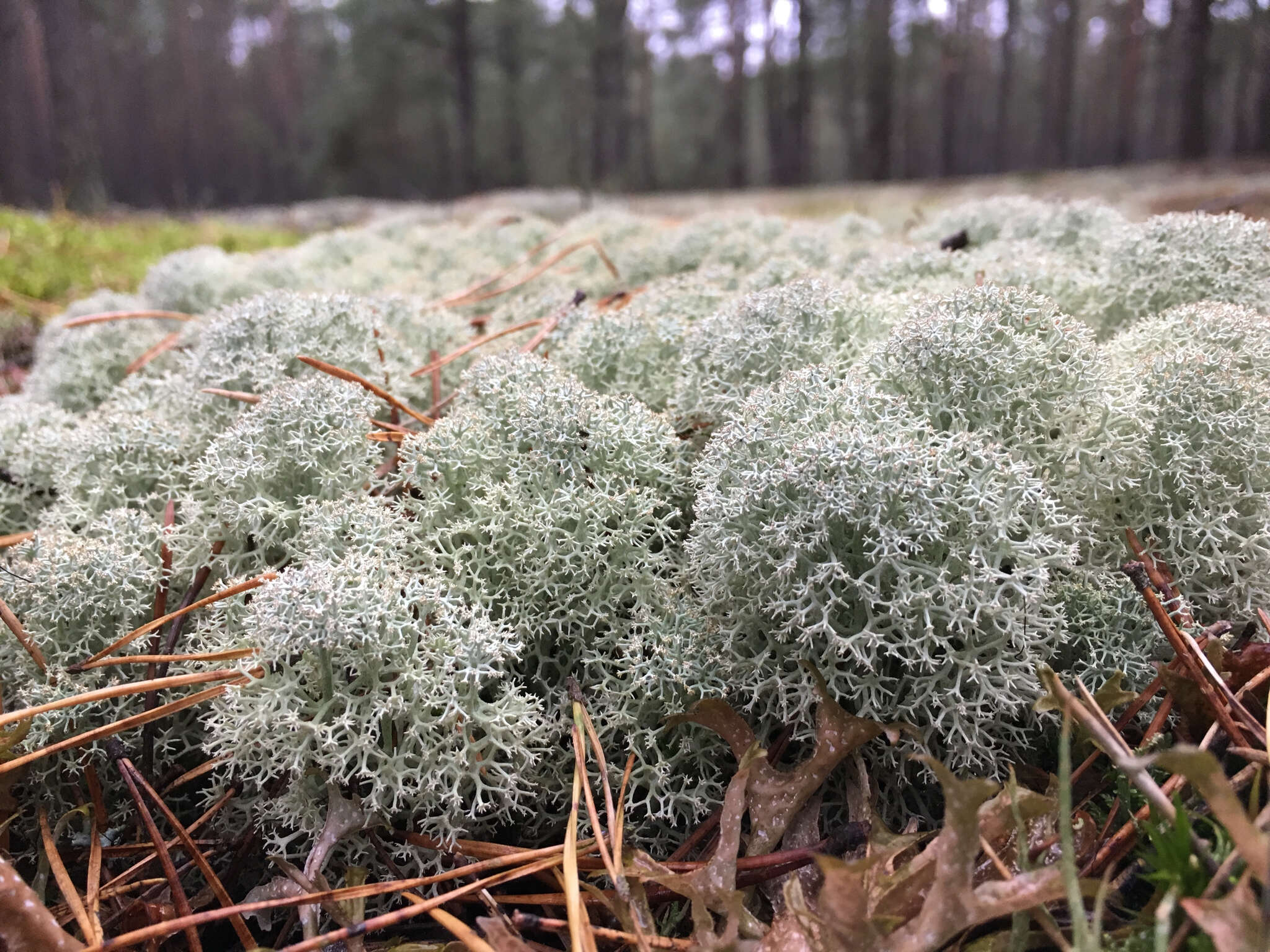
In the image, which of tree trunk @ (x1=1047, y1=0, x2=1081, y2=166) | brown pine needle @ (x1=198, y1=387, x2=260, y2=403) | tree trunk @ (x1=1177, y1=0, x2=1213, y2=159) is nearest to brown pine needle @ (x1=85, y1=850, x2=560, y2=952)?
brown pine needle @ (x1=198, y1=387, x2=260, y2=403)

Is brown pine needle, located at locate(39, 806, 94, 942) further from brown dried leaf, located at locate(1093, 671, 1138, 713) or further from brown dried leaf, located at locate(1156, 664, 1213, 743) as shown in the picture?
brown dried leaf, located at locate(1156, 664, 1213, 743)

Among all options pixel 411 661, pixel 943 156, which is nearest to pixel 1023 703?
pixel 411 661

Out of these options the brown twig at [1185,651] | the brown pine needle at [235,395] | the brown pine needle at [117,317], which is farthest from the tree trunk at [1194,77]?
the brown pine needle at [235,395]

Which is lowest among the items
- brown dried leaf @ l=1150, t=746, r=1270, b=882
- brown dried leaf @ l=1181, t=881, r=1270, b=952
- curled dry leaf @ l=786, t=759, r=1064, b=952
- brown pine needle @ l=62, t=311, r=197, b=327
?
curled dry leaf @ l=786, t=759, r=1064, b=952

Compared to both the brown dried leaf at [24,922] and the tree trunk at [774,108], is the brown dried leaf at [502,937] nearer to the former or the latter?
the brown dried leaf at [24,922]

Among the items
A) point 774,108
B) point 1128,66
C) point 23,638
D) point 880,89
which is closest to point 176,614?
point 23,638

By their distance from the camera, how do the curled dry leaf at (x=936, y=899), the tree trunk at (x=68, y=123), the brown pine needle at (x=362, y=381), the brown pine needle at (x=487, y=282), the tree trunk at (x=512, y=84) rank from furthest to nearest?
the tree trunk at (x=512, y=84)
the tree trunk at (x=68, y=123)
the brown pine needle at (x=487, y=282)
the brown pine needle at (x=362, y=381)
the curled dry leaf at (x=936, y=899)
